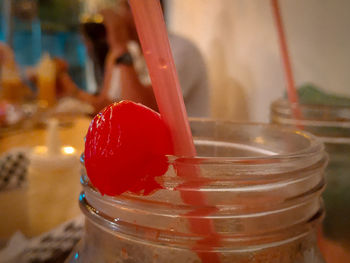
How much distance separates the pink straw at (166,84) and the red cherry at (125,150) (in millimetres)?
11

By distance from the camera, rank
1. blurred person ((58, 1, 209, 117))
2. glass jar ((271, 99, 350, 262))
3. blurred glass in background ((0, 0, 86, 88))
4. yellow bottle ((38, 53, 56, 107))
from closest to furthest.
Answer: glass jar ((271, 99, 350, 262))
blurred person ((58, 1, 209, 117))
yellow bottle ((38, 53, 56, 107))
blurred glass in background ((0, 0, 86, 88))

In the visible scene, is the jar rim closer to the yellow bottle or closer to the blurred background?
the blurred background

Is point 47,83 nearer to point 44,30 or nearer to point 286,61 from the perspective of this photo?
point 286,61

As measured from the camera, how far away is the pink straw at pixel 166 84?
19 cm

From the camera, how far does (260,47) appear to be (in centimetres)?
94

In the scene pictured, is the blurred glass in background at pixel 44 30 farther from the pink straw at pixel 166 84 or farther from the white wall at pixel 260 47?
the pink straw at pixel 166 84

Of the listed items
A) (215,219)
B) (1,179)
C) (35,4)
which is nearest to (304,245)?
(215,219)

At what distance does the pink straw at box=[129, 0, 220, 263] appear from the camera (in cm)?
19

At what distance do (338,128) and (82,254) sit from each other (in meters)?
0.25

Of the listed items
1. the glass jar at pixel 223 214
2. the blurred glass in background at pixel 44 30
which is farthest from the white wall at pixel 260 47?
the blurred glass in background at pixel 44 30

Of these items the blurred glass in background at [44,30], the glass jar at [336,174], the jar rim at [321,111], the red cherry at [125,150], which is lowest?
the glass jar at [336,174]

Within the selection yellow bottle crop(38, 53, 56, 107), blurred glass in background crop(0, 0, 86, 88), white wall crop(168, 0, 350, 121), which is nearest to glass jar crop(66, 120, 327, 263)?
white wall crop(168, 0, 350, 121)

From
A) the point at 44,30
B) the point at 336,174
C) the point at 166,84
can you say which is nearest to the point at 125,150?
the point at 166,84

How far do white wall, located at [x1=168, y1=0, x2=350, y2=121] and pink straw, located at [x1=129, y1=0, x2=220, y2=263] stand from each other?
17.6 inches
